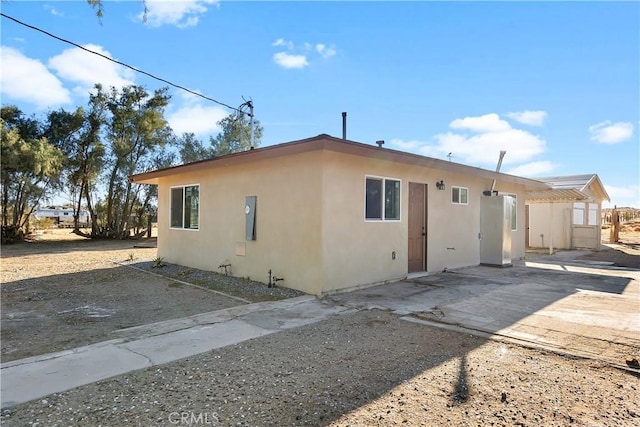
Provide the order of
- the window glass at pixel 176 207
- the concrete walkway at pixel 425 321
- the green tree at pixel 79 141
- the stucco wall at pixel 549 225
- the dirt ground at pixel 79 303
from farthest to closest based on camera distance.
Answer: the green tree at pixel 79 141
the stucco wall at pixel 549 225
the window glass at pixel 176 207
the dirt ground at pixel 79 303
the concrete walkway at pixel 425 321

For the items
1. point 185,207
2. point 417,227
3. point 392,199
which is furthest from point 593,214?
point 185,207

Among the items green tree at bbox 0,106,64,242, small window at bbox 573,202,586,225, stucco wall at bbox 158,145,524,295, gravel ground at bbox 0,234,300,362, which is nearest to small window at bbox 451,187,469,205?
stucco wall at bbox 158,145,524,295

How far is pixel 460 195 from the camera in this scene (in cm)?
1008

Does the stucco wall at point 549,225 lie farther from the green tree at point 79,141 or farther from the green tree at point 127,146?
the green tree at point 79,141

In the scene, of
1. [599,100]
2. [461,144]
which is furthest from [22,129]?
[599,100]

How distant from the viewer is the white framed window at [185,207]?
32.8ft

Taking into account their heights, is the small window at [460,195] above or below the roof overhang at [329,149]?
below

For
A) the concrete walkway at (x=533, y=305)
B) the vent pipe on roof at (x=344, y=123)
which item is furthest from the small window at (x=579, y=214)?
the vent pipe on roof at (x=344, y=123)

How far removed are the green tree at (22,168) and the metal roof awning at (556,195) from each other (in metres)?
20.5

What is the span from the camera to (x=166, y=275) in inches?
364

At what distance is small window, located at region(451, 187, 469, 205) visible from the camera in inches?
387

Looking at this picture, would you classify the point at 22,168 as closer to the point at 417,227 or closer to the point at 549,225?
the point at 417,227

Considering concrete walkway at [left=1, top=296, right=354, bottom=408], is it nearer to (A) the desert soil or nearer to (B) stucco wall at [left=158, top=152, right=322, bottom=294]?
(A) the desert soil

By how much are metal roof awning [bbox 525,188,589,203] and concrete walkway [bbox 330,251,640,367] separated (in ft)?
17.0
